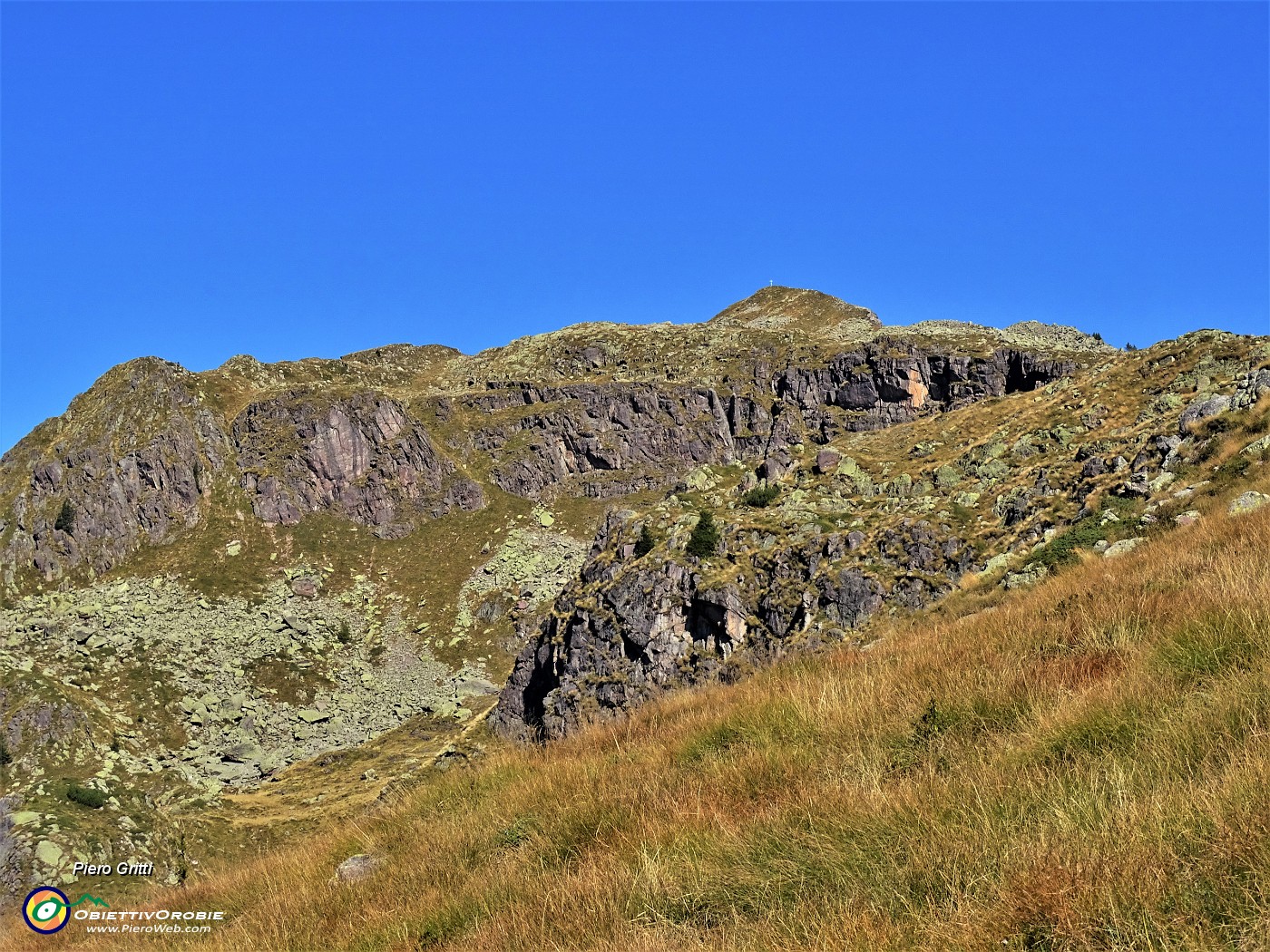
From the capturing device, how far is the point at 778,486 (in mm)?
51094

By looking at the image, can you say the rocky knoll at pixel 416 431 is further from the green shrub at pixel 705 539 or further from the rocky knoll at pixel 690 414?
the green shrub at pixel 705 539

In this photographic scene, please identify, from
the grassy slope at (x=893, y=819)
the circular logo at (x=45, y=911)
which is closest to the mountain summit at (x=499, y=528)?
the grassy slope at (x=893, y=819)

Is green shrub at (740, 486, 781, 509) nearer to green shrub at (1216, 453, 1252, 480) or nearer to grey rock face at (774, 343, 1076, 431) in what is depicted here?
green shrub at (1216, 453, 1252, 480)

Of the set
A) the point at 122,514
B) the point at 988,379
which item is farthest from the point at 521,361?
the point at 988,379

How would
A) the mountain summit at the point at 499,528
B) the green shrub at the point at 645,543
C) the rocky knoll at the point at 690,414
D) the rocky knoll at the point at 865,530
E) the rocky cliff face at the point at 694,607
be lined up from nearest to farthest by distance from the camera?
the rocky knoll at the point at 865,530 < the mountain summit at the point at 499,528 < the rocky cliff face at the point at 694,607 < the green shrub at the point at 645,543 < the rocky knoll at the point at 690,414

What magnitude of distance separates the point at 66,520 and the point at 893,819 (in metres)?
144

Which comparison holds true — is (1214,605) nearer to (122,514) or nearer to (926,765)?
(926,765)

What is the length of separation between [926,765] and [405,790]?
7.32 m

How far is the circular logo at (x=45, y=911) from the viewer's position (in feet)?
28.6

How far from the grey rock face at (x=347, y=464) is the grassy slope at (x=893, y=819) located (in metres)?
128

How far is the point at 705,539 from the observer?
48.6 meters

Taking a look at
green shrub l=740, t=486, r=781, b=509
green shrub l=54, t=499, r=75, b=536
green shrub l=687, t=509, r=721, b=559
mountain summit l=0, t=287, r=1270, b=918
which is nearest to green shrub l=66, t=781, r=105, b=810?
mountain summit l=0, t=287, r=1270, b=918

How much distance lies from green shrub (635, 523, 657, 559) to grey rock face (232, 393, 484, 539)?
8505cm

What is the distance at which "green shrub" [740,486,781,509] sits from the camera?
163 ft
